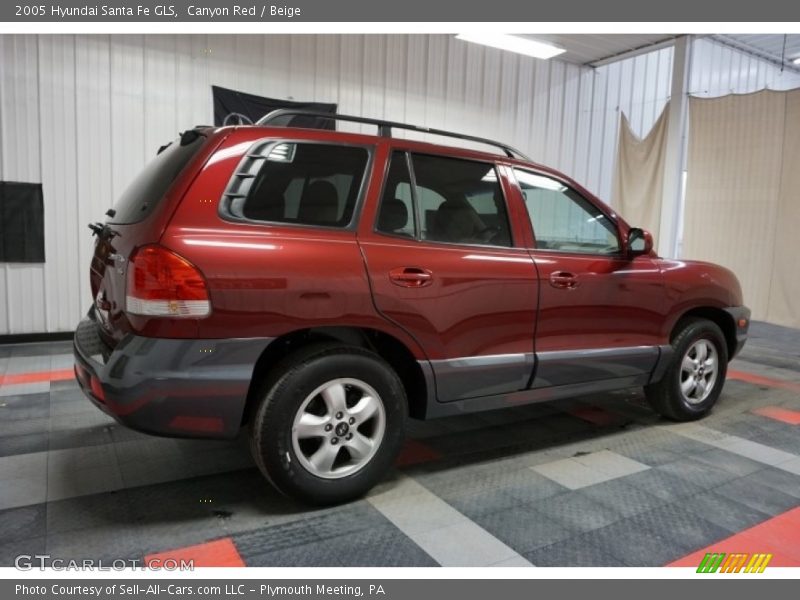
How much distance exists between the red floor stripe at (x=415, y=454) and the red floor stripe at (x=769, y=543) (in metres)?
1.32

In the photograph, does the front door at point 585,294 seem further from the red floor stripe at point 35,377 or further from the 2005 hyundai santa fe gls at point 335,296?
the red floor stripe at point 35,377

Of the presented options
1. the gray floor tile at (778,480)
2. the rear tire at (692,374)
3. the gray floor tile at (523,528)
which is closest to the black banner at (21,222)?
the gray floor tile at (523,528)

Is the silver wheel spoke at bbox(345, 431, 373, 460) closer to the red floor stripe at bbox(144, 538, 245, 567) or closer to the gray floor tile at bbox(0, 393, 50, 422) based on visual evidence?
the red floor stripe at bbox(144, 538, 245, 567)

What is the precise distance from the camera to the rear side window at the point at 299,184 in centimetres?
237

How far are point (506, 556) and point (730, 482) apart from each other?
152 cm

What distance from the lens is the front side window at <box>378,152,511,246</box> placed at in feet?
9.04

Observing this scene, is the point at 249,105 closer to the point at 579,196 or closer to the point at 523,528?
the point at 579,196

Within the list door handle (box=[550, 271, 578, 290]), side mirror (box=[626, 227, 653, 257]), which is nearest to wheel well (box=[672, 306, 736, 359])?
side mirror (box=[626, 227, 653, 257])

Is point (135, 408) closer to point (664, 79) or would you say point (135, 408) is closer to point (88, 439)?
point (88, 439)

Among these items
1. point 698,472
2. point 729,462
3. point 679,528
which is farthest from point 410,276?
point 729,462

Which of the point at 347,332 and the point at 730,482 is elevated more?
the point at 347,332

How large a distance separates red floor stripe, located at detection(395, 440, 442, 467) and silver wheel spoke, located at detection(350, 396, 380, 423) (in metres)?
0.65

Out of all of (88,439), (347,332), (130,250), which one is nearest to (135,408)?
(130,250)

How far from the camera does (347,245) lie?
2490 millimetres
